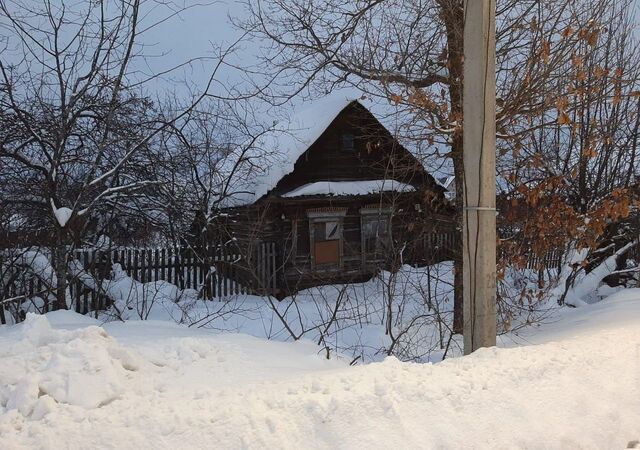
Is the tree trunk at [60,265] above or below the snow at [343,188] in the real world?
below

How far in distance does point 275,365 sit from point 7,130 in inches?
197

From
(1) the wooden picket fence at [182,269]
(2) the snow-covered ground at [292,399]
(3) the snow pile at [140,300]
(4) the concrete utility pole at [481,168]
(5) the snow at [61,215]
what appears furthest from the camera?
(1) the wooden picket fence at [182,269]

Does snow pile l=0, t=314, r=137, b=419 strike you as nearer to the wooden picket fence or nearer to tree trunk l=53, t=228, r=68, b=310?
tree trunk l=53, t=228, r=68, b=310

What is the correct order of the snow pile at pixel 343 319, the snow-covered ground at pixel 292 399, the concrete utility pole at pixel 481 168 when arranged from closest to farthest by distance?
the snow-covered ground at pixel 292 399, the concrete utility pole at pixel 481 168, the snow pile at pixel 343 319

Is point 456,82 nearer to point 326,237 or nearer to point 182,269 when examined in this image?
point 182,269

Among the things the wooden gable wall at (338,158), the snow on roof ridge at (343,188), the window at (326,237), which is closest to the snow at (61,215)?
the snow on roof ridge at (343,188)

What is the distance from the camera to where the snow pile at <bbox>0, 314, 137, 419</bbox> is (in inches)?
113

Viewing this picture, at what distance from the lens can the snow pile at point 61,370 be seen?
2.87 metres

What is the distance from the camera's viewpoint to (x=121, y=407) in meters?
2.94

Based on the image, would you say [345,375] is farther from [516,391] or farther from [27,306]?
[27,306]

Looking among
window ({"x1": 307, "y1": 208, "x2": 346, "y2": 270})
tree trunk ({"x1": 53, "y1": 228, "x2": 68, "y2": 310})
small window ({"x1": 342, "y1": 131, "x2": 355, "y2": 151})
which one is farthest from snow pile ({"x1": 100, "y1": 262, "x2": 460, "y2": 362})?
small window ({"x1": 342, "y1": 131, "x2": 355, "y2": 151})

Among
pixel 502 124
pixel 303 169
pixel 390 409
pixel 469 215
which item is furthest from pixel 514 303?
pixel 303 169

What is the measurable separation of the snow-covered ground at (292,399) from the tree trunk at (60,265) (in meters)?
2.74

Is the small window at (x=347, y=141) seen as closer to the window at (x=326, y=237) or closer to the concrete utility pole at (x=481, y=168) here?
the window at (x=326, y=237)
